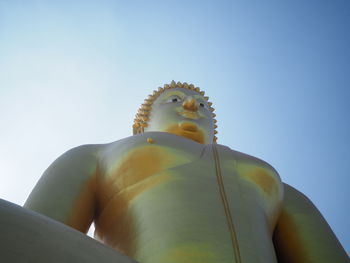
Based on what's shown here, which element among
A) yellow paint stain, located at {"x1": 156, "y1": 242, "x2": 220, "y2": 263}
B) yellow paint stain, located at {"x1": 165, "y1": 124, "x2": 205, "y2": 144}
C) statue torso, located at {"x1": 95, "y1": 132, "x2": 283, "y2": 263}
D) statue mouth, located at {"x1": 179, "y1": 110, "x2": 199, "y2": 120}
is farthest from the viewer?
statue mouth, located at {"x1": 179, "y1": 110, "x2": 199, "y2": 120}

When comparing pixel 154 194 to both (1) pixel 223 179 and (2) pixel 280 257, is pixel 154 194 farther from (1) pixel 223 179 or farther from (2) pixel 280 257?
(2) pixel 280 257

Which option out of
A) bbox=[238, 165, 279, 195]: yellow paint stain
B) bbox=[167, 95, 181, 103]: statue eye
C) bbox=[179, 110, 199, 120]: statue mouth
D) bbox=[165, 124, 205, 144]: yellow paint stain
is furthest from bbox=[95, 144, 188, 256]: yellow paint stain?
bbox=[167, 95, 181, 103]: statue eye

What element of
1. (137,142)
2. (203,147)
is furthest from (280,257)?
(137,142)

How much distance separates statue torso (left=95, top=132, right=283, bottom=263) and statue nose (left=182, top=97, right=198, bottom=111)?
2.43 feet

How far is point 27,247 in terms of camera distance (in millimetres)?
1256

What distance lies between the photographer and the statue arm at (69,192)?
99.2 inches

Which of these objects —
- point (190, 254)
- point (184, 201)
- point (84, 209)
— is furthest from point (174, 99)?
point (190, 254)

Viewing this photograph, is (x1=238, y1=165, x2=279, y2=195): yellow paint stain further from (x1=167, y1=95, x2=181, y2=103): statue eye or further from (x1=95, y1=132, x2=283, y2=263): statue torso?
(x1=167, y1=95, x2=181, y2=103): statue eye

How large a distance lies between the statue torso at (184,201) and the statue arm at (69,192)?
0.26 ft

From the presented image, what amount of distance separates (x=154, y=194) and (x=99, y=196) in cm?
46

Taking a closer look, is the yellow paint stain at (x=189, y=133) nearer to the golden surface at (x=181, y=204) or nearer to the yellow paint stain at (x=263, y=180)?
the golden surface at (x=181, y=204)

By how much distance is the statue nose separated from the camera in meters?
3.85

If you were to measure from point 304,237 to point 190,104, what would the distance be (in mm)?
1552

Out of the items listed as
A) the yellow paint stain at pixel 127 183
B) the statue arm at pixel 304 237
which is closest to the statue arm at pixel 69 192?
the yellow paint stain at pixel 127 183
